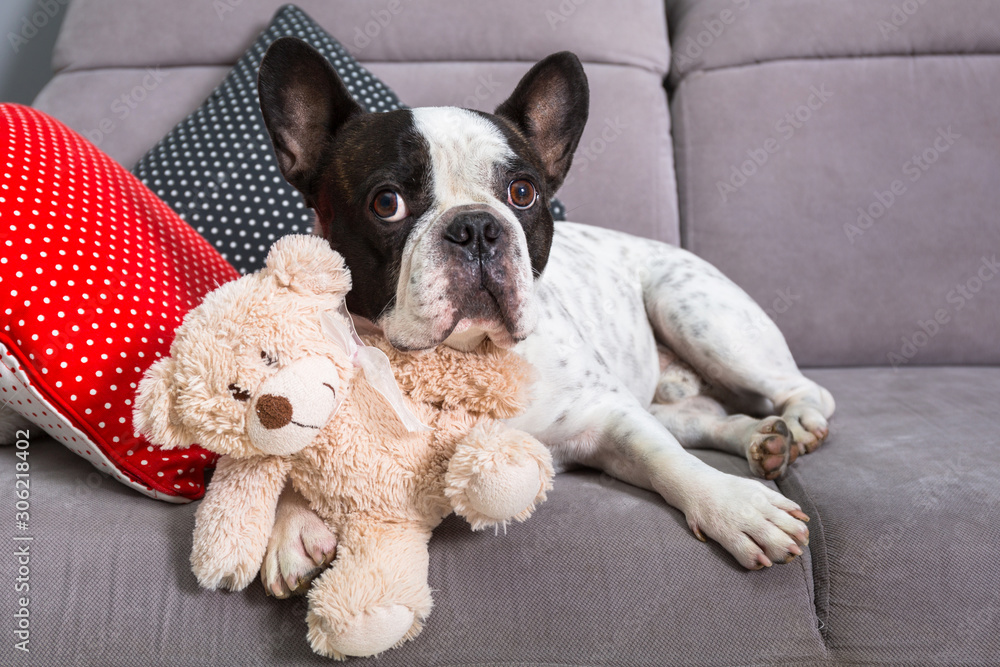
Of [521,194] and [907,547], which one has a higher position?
[521,194]

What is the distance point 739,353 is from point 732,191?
847 mm

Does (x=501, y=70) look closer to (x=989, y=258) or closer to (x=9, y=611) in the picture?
(x=989, y=258)

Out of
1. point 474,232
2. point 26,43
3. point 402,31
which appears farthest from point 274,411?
point 26,43

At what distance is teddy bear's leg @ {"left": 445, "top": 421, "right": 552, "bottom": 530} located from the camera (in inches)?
39.7

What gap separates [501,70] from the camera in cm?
264

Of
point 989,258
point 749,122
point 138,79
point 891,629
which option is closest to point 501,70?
point 749,122

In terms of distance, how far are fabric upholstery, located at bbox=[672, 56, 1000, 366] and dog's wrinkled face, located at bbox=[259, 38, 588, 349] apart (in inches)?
46.8

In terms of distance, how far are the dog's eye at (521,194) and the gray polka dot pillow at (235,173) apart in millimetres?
1014

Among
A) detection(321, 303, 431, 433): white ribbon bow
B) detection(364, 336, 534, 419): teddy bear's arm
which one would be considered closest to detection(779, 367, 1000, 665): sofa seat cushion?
detection(364, 336, 534, 419): teddy bear's arm

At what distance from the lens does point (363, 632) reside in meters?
0.99

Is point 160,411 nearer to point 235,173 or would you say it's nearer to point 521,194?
point 521,194

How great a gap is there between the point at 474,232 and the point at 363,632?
0.65 meters

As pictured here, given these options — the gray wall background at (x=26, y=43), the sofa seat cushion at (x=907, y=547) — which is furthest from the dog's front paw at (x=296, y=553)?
the gray wall background at (x=26, y=43)

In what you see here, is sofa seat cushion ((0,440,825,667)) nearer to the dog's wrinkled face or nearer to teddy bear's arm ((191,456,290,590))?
teddy bear's arm ((191,456,290,590))
